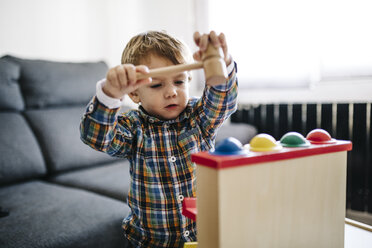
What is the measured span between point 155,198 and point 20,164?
2.98 feet

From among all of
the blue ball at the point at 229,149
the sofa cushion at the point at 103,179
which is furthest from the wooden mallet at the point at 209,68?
the sofa cushion at the point at 103,179

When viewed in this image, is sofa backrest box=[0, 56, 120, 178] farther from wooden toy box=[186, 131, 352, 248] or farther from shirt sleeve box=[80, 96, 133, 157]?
wooden toy box=[186, 131, 352, 248]

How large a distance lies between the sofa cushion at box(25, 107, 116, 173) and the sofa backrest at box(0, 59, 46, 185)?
38 mm

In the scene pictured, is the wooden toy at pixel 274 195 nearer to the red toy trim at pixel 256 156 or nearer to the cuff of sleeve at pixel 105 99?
the red toy trim at pixel 256 156

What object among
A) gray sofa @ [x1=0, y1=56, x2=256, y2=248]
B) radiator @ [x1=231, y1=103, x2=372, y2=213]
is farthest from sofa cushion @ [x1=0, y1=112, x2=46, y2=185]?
radiator @ [x1=231, y1=103, x2=372, y2=213]

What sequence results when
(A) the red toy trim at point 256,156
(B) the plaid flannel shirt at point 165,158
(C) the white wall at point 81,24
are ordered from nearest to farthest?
1. (A) the red toy trim at point 256,156
2. (B) the plaid flannel shirt at point 165,158
3. (C) the white wall at point 81,24

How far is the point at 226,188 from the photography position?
1.56ft

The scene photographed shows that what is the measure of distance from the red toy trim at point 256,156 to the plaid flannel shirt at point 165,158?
10.4 inches

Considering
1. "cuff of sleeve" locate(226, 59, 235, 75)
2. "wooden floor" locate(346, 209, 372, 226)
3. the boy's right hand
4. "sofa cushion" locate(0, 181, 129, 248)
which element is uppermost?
"cuff of sleeve" locate(226, 59, 235, 75)

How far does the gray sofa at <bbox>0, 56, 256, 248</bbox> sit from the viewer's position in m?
0.98

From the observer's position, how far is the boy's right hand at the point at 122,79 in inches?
23.2

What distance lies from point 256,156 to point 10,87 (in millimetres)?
1473

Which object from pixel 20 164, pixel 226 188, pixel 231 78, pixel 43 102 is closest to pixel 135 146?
pixel 231 78

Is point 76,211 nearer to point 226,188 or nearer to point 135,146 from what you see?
point 135,146
